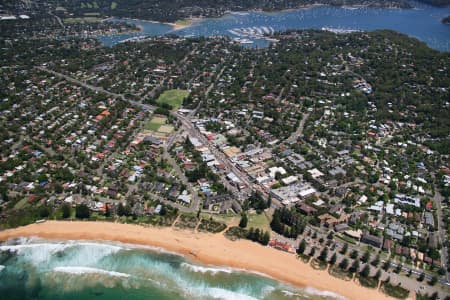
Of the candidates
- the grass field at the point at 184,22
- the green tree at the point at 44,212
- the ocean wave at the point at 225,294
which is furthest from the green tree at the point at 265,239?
the grass field at the point at 184,22

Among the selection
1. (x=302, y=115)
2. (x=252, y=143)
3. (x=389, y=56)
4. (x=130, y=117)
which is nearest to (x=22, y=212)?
(x=130, y=117)

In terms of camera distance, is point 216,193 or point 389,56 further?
point 389,56

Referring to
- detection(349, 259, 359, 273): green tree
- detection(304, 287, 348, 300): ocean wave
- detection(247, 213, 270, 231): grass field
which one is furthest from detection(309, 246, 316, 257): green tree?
detection(247, 213, 270, 231): grass field

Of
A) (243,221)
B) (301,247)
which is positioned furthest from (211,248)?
(301,247)

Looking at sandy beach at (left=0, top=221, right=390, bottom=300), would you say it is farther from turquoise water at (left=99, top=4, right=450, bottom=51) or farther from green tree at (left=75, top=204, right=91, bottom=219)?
turquoise water at (left=99, top=4, right=450, bottom=51)

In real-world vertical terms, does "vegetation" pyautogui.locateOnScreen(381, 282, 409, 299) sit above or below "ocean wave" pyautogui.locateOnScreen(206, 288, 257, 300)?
above

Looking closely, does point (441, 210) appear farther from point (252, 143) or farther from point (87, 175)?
point (87, 175)

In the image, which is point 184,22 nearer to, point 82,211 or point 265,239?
point 82,211
